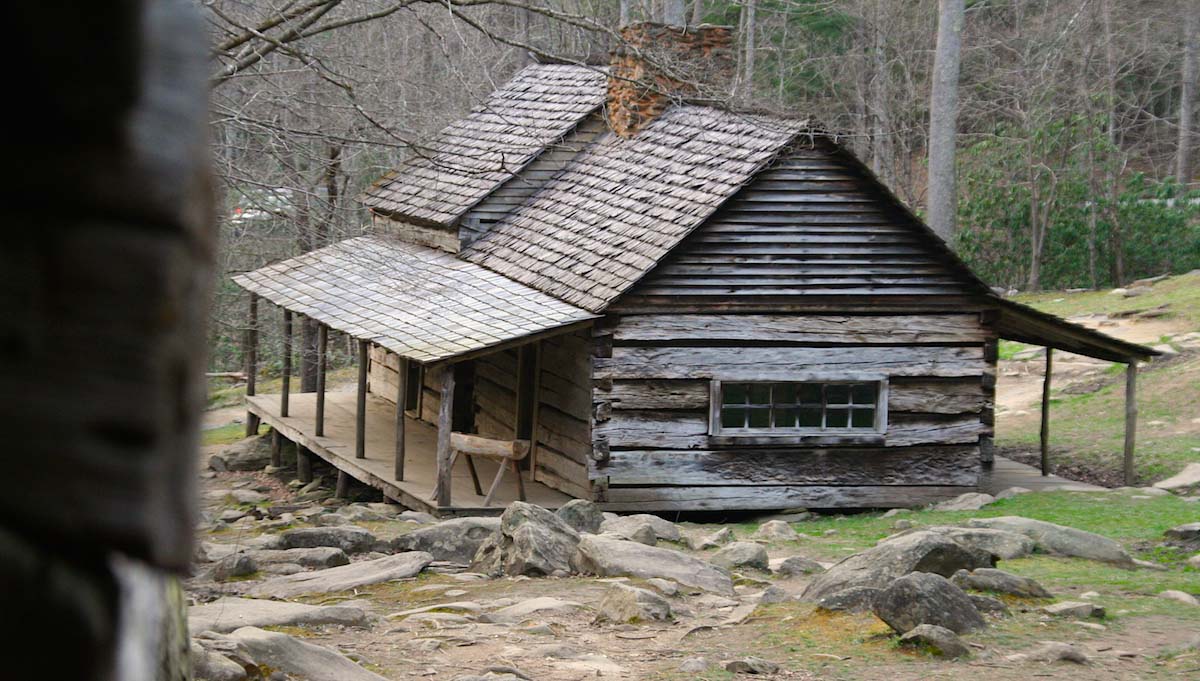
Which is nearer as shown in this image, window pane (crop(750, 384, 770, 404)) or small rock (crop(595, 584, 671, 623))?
small rock (crop(595, 584, 671, 623))

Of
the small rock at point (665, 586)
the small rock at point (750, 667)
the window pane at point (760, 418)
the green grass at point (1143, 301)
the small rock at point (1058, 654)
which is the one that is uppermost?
the green grass at point (1143, 301)

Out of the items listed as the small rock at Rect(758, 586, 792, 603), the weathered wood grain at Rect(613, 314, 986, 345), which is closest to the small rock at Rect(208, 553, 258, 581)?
the small rock at Rect(758, 586, 792, 603)

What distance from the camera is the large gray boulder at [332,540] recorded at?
11.7 meters

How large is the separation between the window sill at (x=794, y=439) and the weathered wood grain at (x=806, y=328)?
1114 millimetres

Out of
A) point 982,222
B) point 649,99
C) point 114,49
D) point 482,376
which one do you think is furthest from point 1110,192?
point 114,49

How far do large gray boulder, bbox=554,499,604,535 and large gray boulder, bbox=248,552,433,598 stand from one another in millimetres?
2239

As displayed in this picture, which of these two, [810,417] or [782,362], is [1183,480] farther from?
[782,362]

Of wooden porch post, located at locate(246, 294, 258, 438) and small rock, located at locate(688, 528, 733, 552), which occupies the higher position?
wooden porch post, located at locate(246, 294, 258, 438)

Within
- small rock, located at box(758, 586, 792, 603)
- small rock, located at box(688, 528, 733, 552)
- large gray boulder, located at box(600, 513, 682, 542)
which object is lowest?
small rock, located at box(688, 528, 733, 552)

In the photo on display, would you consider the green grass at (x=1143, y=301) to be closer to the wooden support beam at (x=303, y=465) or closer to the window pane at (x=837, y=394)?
the window pane at (x=837, y=394)

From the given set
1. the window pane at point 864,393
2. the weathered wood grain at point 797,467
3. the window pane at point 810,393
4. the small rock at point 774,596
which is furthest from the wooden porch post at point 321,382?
the small rock at point 774,596

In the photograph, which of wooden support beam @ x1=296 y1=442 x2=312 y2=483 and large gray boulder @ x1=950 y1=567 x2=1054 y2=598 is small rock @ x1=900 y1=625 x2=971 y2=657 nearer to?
large gray boulder @ x1=950 y1=567 x2=1054 y2=598

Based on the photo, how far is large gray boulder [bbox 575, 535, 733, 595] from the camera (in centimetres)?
1001

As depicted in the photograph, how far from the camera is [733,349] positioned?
15336 millimetres
